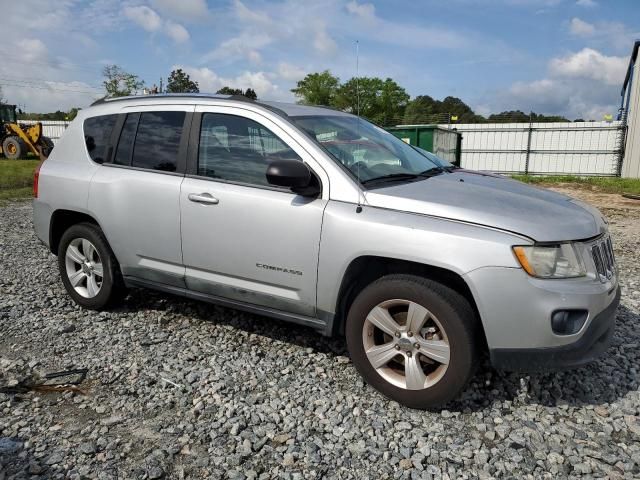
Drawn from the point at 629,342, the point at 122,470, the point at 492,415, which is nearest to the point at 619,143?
the point at 629,342

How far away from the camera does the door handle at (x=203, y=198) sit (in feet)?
11.6

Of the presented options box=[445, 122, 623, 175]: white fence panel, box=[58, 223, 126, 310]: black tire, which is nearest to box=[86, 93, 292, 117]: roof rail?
box=[58, 223, 126, 310]: black tire

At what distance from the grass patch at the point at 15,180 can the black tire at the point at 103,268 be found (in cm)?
967

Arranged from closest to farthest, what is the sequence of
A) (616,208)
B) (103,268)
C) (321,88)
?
1. (103,268)
2. (616,208)
3. (321,88)

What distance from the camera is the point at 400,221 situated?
9.59 ft

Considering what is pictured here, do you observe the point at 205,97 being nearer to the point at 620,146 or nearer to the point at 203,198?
the point at 203,198

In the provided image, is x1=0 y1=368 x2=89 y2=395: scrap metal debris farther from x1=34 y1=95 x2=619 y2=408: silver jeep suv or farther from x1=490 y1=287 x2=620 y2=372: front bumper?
x1=490 y1=287 x2=620 y2=372: front bumper

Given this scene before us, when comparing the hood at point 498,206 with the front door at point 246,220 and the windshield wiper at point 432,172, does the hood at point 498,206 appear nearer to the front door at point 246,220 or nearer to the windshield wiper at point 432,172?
the windshield wiper at point 432,172

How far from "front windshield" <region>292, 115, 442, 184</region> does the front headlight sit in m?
1.05

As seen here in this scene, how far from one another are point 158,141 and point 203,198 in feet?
2.52

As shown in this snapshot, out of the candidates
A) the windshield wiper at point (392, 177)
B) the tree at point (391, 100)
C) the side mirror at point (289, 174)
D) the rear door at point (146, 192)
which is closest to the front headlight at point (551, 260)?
the windshield wiper at point (392, 177)

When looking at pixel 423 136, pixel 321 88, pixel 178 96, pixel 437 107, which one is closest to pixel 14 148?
pixel 423 136

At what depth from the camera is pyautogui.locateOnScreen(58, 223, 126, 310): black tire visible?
428 cm

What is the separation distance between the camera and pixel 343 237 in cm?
307
